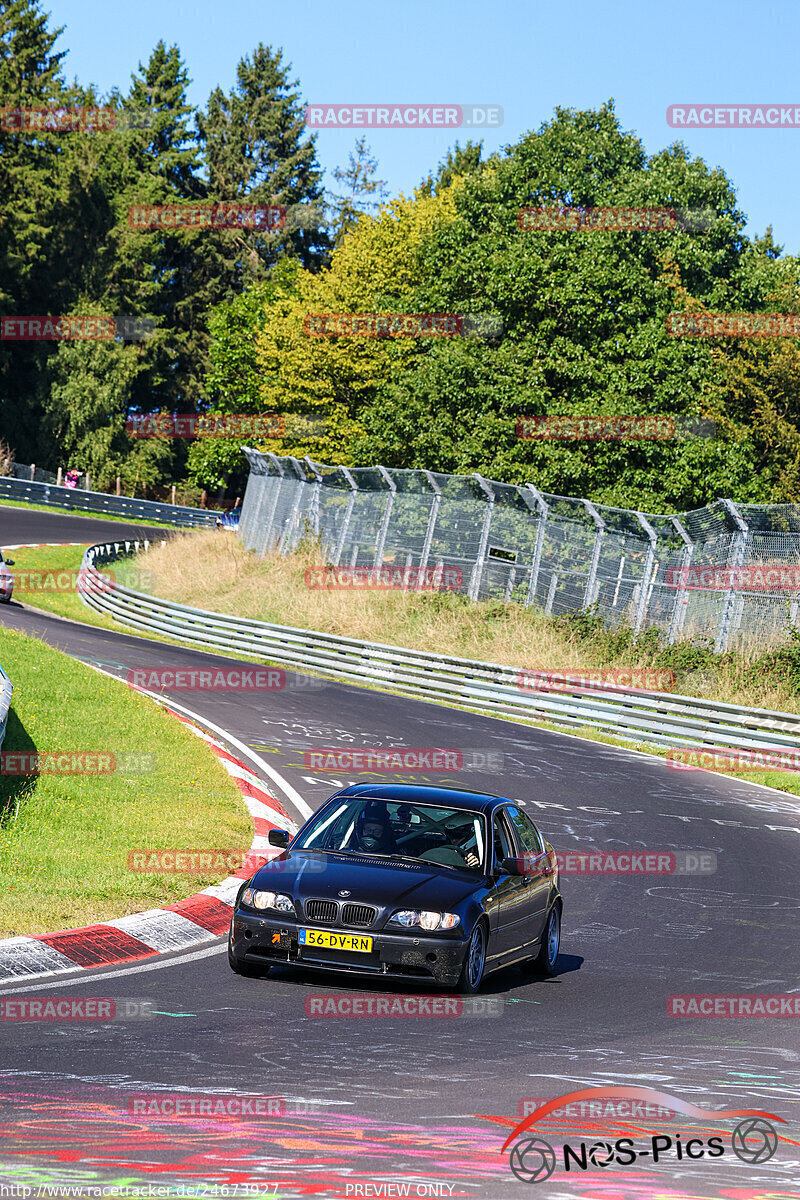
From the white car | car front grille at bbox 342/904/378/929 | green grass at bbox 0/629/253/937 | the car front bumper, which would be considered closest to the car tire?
the car front bumper

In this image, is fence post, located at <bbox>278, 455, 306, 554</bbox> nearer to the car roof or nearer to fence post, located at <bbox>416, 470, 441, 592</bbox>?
fence post, located at <bbox>416, 470, 441, 592</bbox>

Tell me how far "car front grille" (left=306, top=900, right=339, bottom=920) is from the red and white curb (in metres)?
1.37

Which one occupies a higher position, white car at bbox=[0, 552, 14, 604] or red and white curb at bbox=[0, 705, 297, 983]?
white car at bbox=[0, 552, 14, 604]

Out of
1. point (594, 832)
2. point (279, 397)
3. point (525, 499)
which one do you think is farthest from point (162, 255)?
point (594, 832)

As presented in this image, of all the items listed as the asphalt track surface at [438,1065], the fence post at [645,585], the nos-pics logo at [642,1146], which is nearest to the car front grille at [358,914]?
the asphalt track surface at [438,1065]

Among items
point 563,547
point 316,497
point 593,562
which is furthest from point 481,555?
point 316,497

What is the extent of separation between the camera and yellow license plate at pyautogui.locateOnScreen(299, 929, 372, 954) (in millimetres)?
8688

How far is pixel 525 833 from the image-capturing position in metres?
10.7

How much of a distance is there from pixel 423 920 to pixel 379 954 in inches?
13.0

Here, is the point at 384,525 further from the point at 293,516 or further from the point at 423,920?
the point at 423,920

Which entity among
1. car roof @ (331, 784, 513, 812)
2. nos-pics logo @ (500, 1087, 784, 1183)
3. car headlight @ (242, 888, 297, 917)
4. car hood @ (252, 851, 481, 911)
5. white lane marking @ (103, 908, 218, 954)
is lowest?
white lane marking @ (103, 908, 218, 954)

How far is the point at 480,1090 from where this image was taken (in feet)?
21.4

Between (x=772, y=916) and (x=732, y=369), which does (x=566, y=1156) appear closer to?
(x=772, y=916)

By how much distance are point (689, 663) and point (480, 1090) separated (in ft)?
67.4
